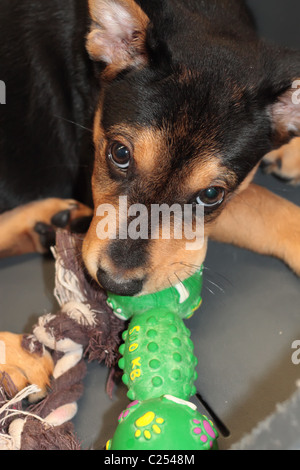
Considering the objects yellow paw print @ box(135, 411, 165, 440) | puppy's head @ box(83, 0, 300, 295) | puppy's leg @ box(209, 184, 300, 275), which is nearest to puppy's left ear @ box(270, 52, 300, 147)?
puppy's head @ box(83, 0, 300, 295)

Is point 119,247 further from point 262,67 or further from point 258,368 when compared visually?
point 262,67

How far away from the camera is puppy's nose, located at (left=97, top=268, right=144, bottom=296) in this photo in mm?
1887

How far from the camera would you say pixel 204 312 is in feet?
7.84

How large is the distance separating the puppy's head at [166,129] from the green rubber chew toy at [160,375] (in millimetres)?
96

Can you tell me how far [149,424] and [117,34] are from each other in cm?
145

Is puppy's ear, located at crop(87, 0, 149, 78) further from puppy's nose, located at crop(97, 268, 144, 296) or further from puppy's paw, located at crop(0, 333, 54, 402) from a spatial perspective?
puppy's paw, located at crop(0, 333, 54, 402)

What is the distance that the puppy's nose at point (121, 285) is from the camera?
189 centimetres

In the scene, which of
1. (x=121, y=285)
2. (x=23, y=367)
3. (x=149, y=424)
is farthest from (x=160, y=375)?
(x=23, y=367)

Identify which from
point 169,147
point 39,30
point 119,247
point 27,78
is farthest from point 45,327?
point 39,30

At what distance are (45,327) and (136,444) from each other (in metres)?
0.72

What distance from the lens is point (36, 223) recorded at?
8.82 ft

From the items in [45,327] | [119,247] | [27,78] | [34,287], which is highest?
[27,78]

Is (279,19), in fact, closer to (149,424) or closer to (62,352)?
(62,352)
